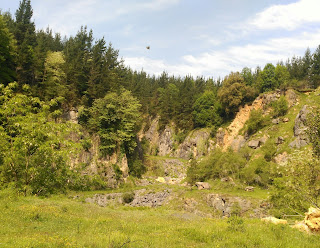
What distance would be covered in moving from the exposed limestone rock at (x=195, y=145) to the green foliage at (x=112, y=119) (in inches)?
1389

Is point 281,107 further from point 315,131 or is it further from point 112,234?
point 112,234

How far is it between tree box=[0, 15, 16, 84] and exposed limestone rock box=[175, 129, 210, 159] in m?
59.4

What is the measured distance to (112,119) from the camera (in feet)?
166

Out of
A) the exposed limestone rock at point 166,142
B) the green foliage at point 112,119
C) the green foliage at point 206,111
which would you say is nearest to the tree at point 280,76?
the green foliage at point 206,111

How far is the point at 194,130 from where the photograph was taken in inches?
3447

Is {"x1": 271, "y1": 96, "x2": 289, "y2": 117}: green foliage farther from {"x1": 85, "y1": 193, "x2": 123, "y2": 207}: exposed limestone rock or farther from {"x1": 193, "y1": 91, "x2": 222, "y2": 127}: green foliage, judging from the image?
{"x1": 85, "y1": 193, "x2": 123, "y2": 207}: exposed limestone rock

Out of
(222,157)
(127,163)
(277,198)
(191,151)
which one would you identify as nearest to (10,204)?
(277,198)

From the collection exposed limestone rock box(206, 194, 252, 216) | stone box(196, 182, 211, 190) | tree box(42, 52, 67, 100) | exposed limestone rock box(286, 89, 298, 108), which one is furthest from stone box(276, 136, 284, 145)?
tree box(42, 52, 67, 100)

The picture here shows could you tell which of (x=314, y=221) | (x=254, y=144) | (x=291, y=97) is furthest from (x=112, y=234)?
(x=291, y=97)

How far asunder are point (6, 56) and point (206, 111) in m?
65.0

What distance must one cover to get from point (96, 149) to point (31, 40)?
3054 cm

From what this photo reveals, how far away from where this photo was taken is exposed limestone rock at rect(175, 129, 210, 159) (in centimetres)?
8162

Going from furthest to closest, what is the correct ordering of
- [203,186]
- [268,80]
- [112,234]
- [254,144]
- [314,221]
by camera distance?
[268,80], [254,144], [203,186], [314,221], [112,234]

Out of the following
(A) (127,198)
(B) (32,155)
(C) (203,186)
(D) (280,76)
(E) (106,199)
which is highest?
(D) (280,76)
